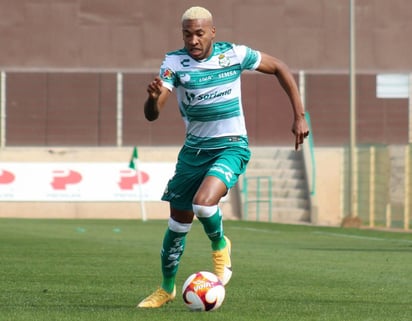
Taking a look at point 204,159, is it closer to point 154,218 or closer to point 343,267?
point 343,267

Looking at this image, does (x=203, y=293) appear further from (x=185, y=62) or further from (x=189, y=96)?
(x=185, y=62)

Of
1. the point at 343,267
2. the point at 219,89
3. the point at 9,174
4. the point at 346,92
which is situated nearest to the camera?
the point at 219,89

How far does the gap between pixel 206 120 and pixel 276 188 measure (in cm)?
2764

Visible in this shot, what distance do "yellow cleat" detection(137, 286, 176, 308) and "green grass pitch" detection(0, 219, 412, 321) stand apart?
0.34 ft

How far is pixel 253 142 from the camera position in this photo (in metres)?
38.8

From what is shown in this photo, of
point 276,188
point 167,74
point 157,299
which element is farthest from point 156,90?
point 276,188

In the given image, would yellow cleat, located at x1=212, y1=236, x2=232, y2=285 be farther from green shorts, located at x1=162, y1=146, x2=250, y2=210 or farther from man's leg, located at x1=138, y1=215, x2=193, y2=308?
green shorts, located at x1=162, y1=146, x2=250, y2=210

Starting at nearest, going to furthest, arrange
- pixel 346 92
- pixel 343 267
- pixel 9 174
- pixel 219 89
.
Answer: pixel 219 89
pixel 343 267
pixel 9 174
pixel 346 92

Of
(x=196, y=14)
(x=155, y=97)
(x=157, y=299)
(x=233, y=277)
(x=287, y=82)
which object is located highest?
(x=196, y=14)

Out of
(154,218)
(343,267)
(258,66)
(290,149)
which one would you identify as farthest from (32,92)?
(258,66)

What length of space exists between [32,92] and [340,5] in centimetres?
983

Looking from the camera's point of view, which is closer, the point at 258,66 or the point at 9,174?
the point at 258,66

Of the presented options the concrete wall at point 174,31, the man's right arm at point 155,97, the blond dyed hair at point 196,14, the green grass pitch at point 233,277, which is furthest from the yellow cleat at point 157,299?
the concrete wall at point 174,31

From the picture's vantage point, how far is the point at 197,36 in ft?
32.3
